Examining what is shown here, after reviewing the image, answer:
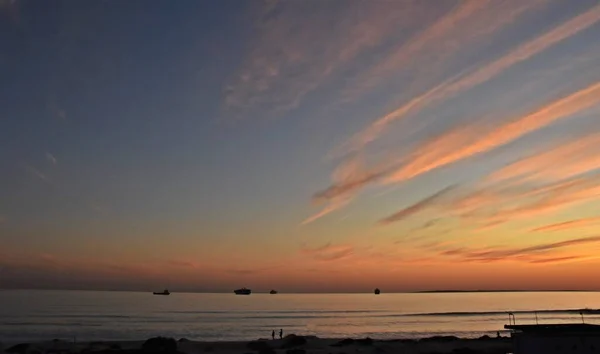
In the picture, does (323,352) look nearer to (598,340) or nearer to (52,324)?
(598,340)

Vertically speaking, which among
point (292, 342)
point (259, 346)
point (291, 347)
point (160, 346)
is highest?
point (292, 342)

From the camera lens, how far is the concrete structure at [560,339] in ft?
97.9

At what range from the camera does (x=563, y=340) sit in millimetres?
30078

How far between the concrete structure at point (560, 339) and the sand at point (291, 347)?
28942 mm

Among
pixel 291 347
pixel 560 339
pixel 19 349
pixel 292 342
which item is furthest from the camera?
pixel 292 342

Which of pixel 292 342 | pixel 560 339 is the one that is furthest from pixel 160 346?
pixel 560 339

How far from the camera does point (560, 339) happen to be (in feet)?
98.8

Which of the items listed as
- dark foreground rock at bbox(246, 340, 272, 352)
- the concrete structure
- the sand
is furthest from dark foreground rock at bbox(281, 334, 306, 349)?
the concrete structure

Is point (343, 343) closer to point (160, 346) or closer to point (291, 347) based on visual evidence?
point (291, 347)

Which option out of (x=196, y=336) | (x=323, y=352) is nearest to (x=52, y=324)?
(x=196, y=336)

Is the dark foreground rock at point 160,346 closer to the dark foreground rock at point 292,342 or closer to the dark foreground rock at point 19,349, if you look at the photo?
the dark foreground rock at point 19,349

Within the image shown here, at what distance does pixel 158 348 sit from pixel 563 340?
42961 millimetres

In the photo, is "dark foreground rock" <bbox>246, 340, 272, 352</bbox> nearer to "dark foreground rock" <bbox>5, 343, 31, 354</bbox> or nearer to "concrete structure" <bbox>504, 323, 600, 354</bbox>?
"dark foreground rock" <bbox>5, 343, 31, 354</bbox>

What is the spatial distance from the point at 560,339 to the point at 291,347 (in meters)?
41.1
